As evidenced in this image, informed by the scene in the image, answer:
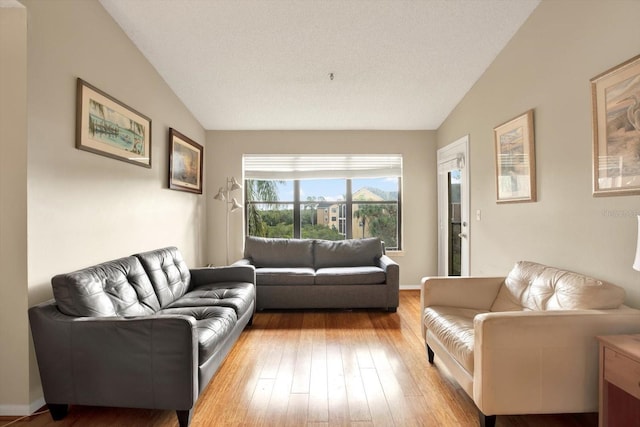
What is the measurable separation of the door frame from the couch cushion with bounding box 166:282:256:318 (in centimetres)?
257

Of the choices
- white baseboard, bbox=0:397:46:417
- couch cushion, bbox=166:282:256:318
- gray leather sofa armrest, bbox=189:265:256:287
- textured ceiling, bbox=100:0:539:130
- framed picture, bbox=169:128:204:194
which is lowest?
white baseboard, bbox=0:397:46:417

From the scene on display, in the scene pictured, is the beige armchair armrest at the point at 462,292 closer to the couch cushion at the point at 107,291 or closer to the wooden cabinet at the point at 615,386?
the wooden cabinet at the point at 615,386

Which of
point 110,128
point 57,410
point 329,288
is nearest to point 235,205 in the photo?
point 329,288

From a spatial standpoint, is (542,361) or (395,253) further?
(395,253)

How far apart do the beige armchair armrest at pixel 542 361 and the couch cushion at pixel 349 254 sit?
271 cm

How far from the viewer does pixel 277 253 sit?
4.46 meters

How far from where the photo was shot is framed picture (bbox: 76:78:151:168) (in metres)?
2.36

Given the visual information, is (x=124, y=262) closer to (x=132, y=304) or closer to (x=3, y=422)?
(x=132, y=304)

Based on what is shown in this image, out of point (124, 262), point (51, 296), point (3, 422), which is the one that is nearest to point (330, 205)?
point (124, 262)

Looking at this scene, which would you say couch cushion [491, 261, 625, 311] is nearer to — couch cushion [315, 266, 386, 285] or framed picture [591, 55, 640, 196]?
framed picture [591, 55, 640, 196]

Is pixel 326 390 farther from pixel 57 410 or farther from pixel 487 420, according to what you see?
pixel 57 410

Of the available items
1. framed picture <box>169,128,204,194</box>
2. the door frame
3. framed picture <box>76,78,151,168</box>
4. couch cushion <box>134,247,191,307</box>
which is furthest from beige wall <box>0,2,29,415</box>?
the door frame

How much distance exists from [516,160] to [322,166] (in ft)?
8.97

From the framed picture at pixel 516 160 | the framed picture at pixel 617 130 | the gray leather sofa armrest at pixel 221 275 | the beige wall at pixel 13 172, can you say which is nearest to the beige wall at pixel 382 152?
the gray leather sofa armrest at pixel 221 275
